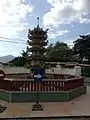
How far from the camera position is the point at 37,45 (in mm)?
17266

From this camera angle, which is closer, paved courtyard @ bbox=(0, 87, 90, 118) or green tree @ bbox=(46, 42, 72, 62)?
paved courtyard @ bbox=(0, 87, 90, 118)

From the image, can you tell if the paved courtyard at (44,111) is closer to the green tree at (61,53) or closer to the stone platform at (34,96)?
the stone platform at (34,96)

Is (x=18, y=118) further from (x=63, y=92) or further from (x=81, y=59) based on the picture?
(x=81, y=59)

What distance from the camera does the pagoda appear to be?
1714 centimetres

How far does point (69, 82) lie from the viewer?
13.2m

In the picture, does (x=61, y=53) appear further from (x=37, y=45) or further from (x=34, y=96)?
(x=34, y=96)

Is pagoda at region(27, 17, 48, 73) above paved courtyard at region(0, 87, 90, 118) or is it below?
above

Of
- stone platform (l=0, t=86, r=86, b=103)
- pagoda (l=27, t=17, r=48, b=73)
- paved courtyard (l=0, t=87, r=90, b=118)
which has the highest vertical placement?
pagoda (l=27, t=17, r=48, b=73)

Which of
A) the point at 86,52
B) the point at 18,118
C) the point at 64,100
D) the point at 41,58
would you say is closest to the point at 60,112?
the point at 18,118

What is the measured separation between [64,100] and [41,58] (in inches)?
207

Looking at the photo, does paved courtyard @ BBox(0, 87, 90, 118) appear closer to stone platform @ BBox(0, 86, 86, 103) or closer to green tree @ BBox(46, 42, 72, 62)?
stone platform @ BBox(0, 86, 86, 103)

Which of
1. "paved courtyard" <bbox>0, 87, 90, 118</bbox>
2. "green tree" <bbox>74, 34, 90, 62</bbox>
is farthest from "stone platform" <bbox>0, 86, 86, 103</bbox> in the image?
"green tree" <bbox>74, 34, 90, 62</bbox>

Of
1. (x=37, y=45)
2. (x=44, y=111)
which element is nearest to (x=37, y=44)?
(x=37, y=45)

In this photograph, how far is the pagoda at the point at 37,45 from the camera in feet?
56.2
